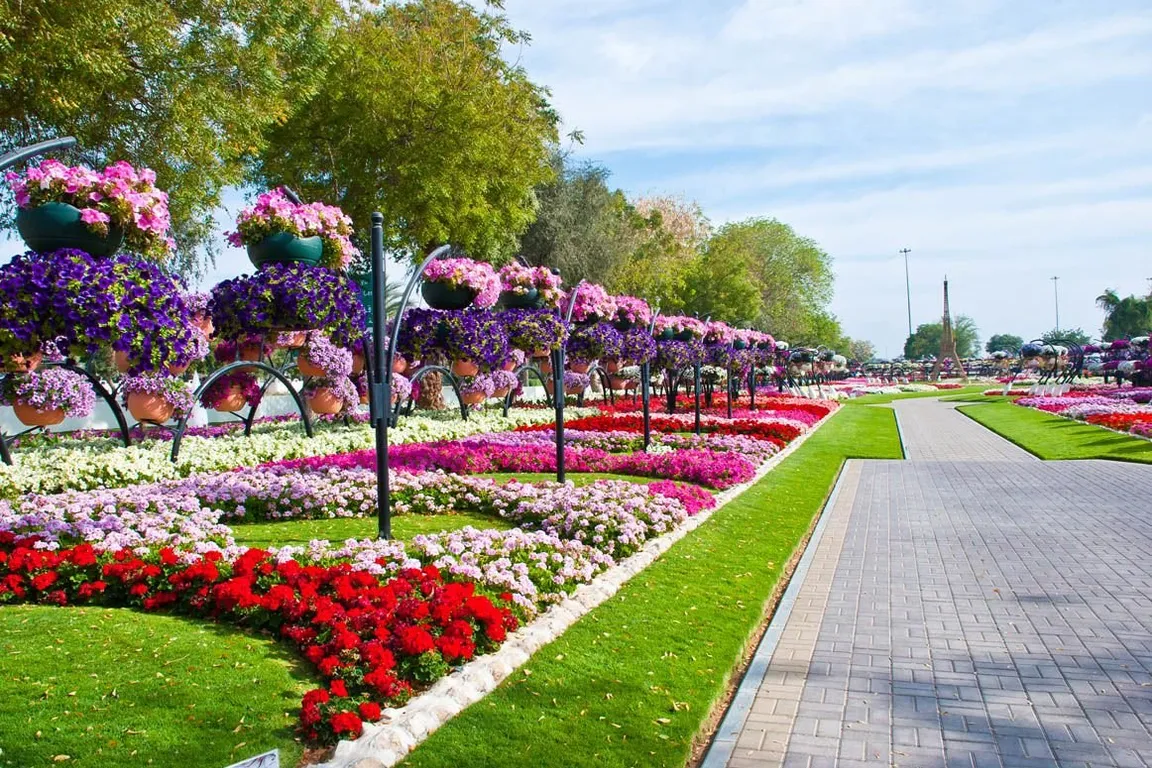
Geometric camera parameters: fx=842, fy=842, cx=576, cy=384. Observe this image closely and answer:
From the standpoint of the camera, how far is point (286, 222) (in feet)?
24.4

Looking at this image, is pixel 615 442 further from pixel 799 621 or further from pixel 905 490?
pixel 799 621

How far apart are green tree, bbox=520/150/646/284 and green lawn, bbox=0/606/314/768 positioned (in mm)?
27297

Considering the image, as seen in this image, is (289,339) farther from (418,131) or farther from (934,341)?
(934,341)

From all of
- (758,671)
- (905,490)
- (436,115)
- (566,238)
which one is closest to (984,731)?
(758,671)

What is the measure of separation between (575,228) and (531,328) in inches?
760

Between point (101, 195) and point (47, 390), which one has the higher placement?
point (101, 195)

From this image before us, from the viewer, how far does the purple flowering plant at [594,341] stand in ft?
53.6

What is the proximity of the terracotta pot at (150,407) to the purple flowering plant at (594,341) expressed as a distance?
770cm

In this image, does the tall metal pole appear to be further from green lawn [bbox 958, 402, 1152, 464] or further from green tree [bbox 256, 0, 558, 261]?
green lawn [bbox 958, 402, 1152, 464]

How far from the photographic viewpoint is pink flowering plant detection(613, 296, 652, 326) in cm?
1730

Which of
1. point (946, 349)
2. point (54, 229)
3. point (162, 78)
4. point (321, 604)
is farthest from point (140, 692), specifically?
point (946, 349)

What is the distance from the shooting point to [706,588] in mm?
6320

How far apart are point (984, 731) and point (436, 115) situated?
56.7 feet

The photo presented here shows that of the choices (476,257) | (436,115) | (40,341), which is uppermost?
(436,115)
